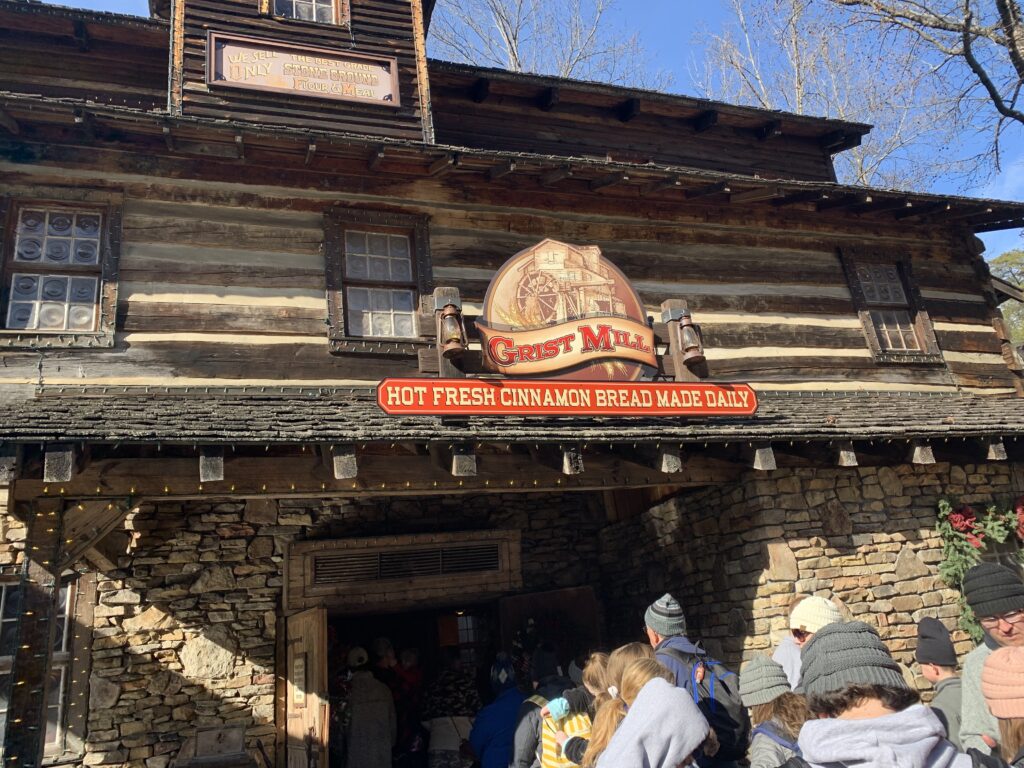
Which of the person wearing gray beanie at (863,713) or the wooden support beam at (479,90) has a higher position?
the wooden support beam at (479,90)

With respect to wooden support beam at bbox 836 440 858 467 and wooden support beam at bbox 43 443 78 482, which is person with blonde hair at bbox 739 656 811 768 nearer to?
wooden support beam at bbox 836 440 858 467

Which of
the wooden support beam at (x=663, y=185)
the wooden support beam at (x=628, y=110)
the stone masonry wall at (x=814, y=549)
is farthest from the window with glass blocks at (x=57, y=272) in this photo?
the wooden support beam at (x=628, y=110)

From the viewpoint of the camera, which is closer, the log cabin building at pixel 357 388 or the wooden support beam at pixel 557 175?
the log cabin building at pixel 357 388

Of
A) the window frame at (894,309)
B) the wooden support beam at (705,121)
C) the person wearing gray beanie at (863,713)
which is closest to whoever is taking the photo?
the person wearing gray beanie at (863,713)

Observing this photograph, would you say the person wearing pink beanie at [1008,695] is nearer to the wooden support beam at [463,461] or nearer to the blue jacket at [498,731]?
the blue jacket at [498,731]

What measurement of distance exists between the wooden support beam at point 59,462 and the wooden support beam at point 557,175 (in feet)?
18.2

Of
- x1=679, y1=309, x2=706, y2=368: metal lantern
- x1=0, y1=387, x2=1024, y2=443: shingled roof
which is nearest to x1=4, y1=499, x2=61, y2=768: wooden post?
x1=0, y1=387, x2=1024, y2=443: shingled roof

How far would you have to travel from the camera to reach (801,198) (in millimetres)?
9711

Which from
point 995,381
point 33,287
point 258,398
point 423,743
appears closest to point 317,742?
point 423,743

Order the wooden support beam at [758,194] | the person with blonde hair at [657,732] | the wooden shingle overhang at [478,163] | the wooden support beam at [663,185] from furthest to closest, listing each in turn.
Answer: the wooden support beam at [758,194] → the wooden support beam at [663,185] → the wooden shingle overhang at [478,163] → the person with blonde hair at [657,732]

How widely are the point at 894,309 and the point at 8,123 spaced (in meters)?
10.5

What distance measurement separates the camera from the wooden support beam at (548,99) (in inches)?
409

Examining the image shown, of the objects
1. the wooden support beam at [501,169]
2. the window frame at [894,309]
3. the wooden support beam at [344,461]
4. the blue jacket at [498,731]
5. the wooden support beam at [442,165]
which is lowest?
the blue jacket at [498,731]

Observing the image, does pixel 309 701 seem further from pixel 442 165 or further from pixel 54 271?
pixel 442 165
